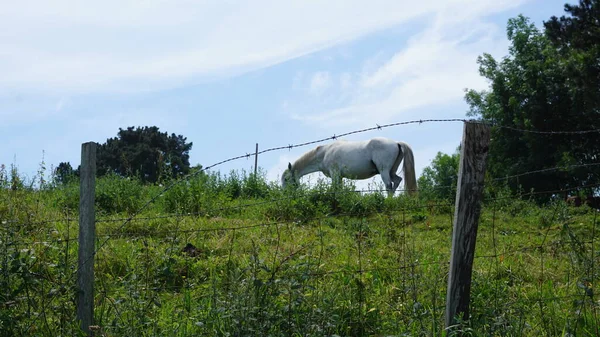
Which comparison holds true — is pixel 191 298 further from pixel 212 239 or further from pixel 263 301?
pixel 212 239

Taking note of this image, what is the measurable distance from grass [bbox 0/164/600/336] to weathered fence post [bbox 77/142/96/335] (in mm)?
78

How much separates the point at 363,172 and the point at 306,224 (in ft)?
28.7

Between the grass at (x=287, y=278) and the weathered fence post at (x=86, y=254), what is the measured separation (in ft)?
0.25

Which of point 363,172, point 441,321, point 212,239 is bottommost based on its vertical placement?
point 441,321

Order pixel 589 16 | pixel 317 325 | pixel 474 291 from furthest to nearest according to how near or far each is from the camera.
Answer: pixel 589 16 < pixel 474 291 < pixel 317 325

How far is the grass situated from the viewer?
454 centimetres

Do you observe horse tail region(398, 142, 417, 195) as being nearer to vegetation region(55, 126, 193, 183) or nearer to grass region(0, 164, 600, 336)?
grass region(0, 164, 600, 336)

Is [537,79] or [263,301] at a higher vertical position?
[537,79]

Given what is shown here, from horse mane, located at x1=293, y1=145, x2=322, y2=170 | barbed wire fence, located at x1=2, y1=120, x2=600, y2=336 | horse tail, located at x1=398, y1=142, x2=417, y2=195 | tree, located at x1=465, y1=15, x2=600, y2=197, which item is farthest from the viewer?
tree, located at x1=465, y1=15, x2=600, y2=197

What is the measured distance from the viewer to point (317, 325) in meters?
4.32

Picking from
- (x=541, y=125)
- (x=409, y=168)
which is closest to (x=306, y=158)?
(x=409, y=168)

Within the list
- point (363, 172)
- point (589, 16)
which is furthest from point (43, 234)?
point (589, 16)

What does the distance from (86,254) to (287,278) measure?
4.54 ft

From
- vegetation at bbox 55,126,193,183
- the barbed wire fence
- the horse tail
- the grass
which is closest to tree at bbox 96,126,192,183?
vegetation at bbox 55,126,193,183
